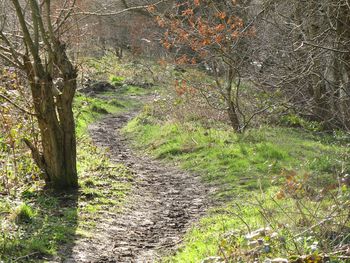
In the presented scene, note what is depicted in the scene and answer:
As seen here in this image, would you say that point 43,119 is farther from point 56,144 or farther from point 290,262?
point 290,262

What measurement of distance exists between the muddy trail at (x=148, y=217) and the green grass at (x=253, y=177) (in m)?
0.29

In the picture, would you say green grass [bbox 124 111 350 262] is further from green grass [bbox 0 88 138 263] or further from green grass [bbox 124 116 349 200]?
green grass [bbox 0 88 138 263]

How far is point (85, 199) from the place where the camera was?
8.45 m

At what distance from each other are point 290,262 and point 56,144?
4.88 m

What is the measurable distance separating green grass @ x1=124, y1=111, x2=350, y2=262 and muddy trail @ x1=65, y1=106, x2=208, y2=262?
0.96ft

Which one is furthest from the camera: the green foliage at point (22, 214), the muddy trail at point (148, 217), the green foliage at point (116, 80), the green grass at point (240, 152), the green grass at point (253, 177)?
the green foliage at point (116, 80)

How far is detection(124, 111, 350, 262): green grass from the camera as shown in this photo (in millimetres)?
5434

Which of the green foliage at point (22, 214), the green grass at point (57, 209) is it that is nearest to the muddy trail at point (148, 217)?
the green grass at point (57, 209)

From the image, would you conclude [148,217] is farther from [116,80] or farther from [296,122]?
[116,80]

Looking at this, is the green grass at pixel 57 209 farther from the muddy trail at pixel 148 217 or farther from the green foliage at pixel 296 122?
the green foliage at pixel 296 122

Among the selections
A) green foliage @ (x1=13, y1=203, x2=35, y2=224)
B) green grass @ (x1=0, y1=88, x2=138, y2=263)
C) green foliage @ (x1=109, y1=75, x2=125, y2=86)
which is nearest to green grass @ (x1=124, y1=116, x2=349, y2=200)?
green grass @ (x1=0, y1=88, x2=138, y2=263)

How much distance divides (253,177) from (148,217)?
245 cm

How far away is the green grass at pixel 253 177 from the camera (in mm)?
5434

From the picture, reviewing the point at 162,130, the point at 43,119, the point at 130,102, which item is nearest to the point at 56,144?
the point at 43,119
